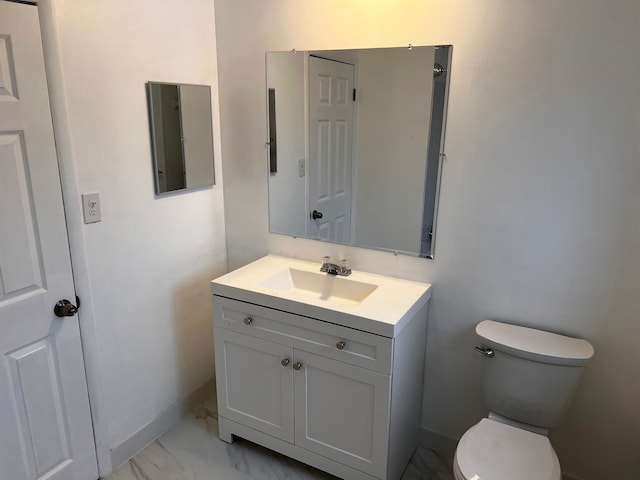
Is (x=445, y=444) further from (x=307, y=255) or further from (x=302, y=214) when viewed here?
(x=302, y=214)

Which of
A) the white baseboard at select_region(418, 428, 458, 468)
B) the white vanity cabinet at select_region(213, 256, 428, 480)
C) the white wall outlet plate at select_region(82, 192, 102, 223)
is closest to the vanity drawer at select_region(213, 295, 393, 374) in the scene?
the white vanity cabinet at select_region(213, 256, 428, 480)

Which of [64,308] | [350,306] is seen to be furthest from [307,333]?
[64,308]

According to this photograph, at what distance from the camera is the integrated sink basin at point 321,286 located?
2.10 metres

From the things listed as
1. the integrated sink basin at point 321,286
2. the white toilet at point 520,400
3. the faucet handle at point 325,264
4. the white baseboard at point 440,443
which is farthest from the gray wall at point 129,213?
the white toilet at point 520,400

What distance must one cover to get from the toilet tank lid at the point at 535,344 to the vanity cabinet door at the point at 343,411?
446mm

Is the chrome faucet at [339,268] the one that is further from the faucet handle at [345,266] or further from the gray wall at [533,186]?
the gray wall at [533,186]

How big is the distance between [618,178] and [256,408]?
172cm

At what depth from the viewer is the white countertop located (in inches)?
68.0

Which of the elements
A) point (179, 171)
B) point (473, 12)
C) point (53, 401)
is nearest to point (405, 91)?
point (473, 12)

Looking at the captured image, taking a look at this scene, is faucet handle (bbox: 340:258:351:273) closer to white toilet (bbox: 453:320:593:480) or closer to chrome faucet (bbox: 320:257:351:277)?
chrome faucet (bbox: 320:257:351:277)

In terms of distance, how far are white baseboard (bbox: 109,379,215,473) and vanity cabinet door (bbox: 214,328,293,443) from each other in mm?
337

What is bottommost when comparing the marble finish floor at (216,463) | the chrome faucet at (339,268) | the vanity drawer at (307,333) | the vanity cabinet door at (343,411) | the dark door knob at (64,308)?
the marble finish floor at (216,463)

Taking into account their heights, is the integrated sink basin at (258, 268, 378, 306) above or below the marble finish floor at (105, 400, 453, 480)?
above

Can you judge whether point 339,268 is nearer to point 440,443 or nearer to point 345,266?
point 345,266
